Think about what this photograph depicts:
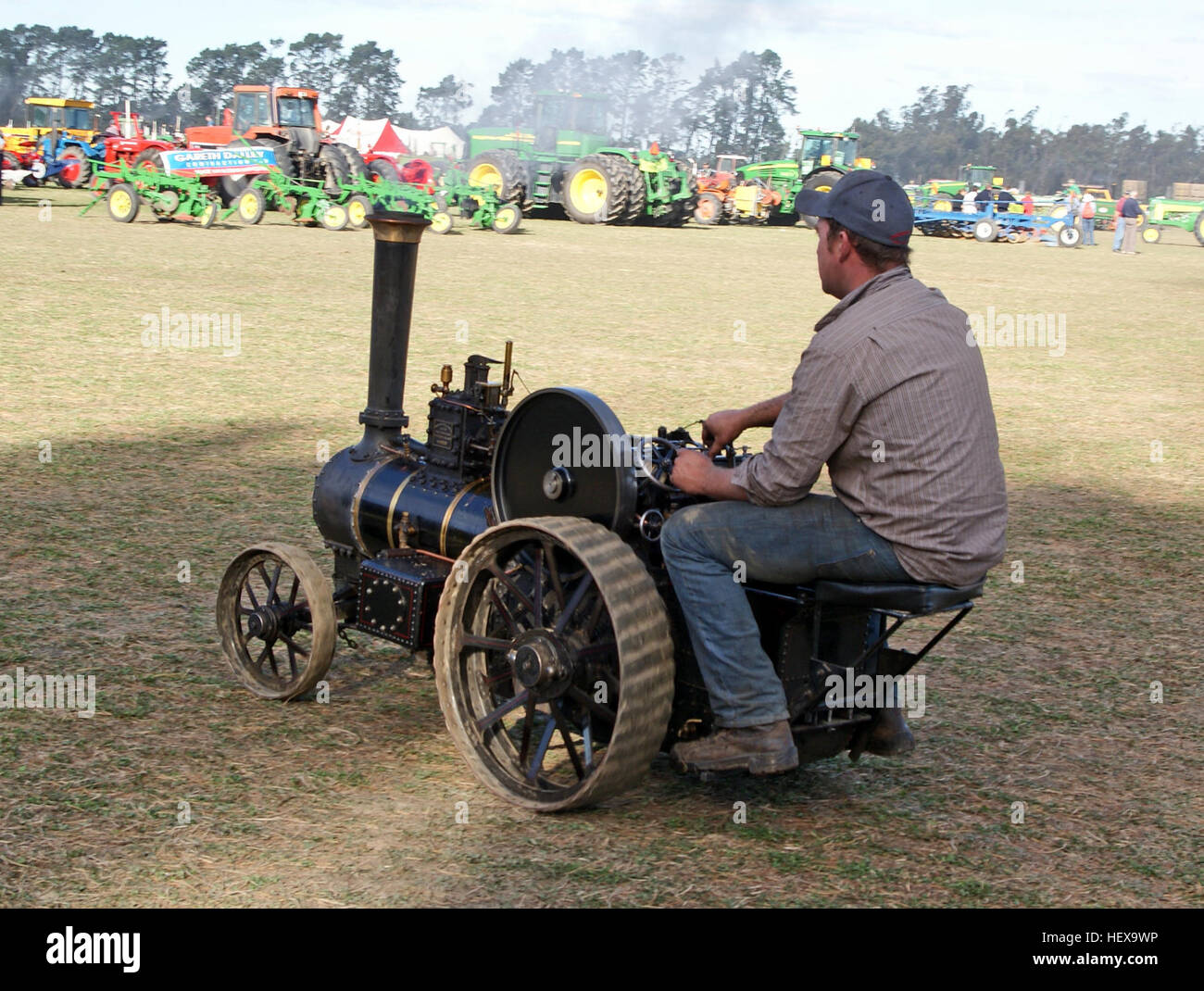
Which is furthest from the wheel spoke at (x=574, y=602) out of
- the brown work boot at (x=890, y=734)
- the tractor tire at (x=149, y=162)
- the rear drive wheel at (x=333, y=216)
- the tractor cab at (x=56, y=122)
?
the tractor cab at (x=56, y=122)

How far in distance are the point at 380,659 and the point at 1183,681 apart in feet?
9.75

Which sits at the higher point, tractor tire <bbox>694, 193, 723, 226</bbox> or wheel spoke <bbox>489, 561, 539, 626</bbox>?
tractor tire <bbox>694, 193, 723, 226</bbox>

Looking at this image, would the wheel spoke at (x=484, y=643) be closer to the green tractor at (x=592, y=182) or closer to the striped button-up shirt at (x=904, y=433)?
the striped button-up shirt at (x=904, y=433)

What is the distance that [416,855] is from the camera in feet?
10.6

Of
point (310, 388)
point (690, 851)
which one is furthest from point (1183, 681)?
point (310, 388)

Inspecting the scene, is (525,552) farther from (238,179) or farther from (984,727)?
(238,179)

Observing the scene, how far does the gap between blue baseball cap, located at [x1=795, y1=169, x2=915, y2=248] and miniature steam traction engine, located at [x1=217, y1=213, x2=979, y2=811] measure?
790 mm

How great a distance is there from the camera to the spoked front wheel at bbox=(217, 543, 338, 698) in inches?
163

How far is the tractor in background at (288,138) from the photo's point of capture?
2464cm

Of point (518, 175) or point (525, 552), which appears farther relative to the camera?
point (518, 175)

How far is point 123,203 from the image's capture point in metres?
22.5

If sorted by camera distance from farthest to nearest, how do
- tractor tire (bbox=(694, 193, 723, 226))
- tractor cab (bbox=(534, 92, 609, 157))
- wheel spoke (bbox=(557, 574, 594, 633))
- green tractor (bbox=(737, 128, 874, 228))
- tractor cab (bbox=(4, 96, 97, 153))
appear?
1. green tractor (bbox=(737, 128, 874, 228))
2. tractor tire (bbox=(694, 193, 723, 226))
3. tractor cab (bbox=(534, 92, 609, 157))
4. tractor cab (bbox=(4, 96, 97, 153))
5. wheel spoke (bbox=(557, 574, 594, 633))

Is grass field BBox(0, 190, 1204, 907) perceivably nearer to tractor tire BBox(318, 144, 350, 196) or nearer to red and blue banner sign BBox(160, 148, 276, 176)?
red and blue banner sign BBox(160, 148, 276, 176)

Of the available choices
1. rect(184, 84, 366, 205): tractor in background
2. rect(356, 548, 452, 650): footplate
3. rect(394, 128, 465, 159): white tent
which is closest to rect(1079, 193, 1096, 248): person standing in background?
rect(184, 84, 366, 205): tractor in background
